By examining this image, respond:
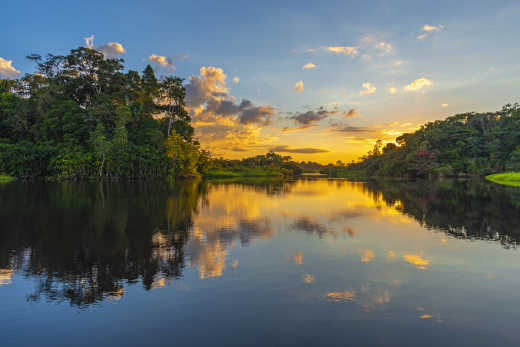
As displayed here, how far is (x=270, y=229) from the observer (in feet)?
41.3

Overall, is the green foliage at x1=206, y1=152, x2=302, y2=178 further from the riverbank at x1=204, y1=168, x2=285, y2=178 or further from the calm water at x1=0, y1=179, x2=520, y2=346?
the calm water at x1=0, y1=179, x2=520, y2=346

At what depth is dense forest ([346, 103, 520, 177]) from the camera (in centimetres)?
6550

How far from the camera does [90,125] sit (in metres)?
55.0

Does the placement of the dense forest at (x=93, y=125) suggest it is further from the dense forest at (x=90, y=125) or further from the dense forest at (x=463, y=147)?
the dense forest at (x=463, y=147)

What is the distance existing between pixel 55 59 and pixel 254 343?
72.9 meters

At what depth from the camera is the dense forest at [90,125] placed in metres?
51.2

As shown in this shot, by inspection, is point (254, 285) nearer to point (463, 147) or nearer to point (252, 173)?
point (463, 147)

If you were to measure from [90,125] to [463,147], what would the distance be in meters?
79.8

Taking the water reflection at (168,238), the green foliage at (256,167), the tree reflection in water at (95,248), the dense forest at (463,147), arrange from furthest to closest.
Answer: the green foliage at (256,167) < the dense forest at (463,147) < the water reflection at (168,238) < the tree reflection in water at (95,248)

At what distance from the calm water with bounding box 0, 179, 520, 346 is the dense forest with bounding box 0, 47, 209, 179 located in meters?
43.9

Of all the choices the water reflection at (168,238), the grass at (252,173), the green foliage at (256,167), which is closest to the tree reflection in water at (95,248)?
the water reflection at (168,238)

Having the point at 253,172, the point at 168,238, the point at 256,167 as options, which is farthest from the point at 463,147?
the point at 168,238

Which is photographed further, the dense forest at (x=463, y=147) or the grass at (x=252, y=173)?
the grass at (x=252, y=173)

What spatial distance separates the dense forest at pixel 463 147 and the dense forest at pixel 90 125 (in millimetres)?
51172
